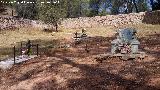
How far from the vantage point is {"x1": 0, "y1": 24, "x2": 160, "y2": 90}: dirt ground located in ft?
49.1

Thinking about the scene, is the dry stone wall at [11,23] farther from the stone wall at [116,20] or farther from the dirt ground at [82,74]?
the dirt ground at [82,74]

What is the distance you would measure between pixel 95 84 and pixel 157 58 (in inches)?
258

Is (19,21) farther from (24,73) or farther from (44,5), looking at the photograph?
(24,73)

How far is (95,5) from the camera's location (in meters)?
95.4

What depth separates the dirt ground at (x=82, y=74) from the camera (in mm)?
14977

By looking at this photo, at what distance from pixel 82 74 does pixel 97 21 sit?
136 feet

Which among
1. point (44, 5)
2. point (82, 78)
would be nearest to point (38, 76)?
point (82, 78)

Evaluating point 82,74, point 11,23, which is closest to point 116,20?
point 11,23

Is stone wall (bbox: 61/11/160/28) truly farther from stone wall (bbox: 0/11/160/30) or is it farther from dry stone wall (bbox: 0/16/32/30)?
dry stone wall (bbox: 0/16/32/30)

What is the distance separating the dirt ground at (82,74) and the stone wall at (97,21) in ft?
101

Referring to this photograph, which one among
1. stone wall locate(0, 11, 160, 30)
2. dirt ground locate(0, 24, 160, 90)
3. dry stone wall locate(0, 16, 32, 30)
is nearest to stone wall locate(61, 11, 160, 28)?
stone wall locate(0, 11, 160, 30)

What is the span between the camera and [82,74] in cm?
1684

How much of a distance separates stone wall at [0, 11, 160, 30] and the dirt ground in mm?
30658

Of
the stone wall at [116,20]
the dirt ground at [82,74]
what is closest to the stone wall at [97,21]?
the stone wall at [116,20]
